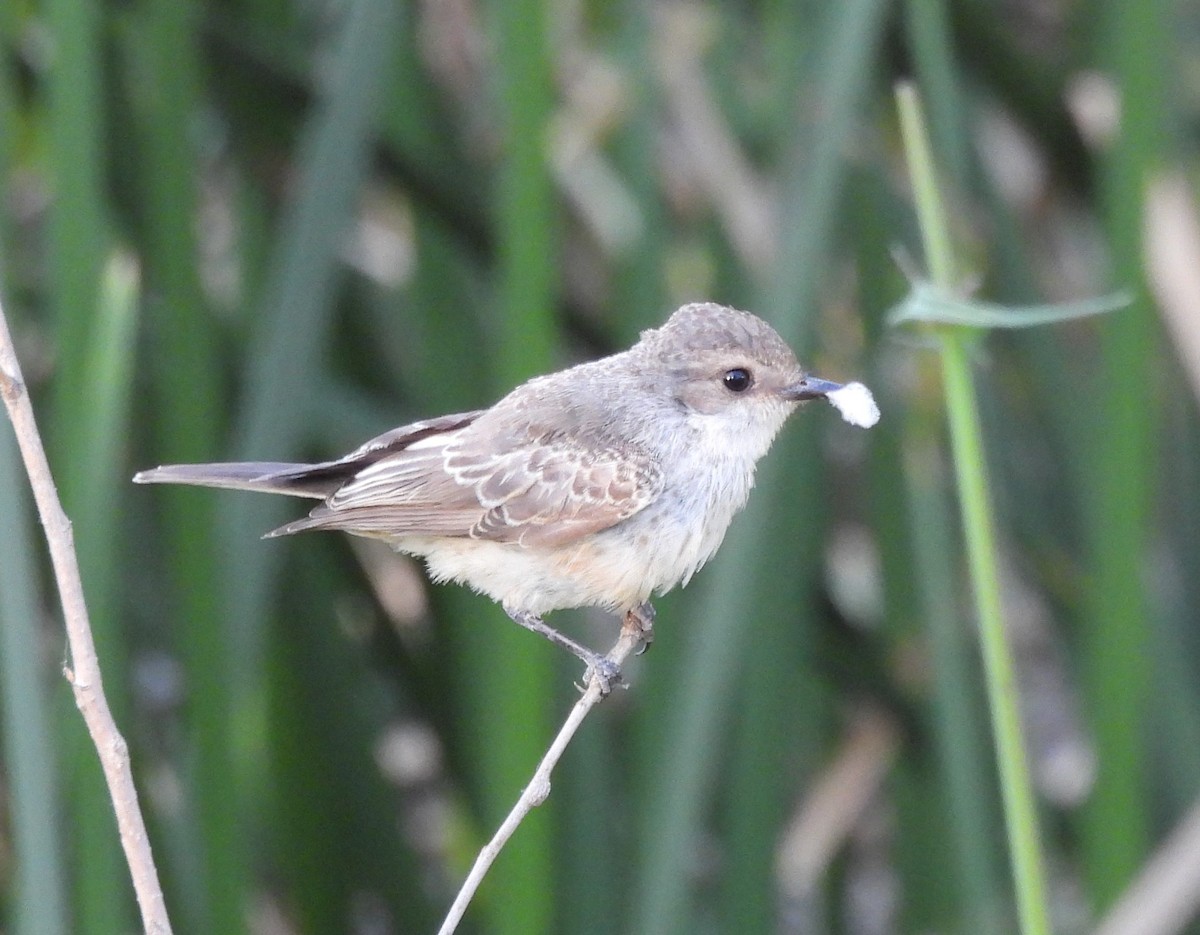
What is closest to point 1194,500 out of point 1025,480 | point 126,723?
point 1025,480

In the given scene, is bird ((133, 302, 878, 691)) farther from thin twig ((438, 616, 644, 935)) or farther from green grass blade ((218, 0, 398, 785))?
green grass blade ((218, 0, 398, 785))

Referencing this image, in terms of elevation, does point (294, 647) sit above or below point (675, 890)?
above

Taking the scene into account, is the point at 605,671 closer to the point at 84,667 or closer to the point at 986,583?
the point at 986,583

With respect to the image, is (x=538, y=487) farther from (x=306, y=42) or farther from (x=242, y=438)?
(x=306, y=42)

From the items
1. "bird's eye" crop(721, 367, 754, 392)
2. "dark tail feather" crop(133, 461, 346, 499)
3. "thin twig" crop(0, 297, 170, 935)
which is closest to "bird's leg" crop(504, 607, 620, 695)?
"dark tail feather" crop(133, 461, 346, 499)

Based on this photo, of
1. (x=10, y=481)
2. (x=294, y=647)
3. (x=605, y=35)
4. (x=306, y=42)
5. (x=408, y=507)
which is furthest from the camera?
(x=605, y=35)

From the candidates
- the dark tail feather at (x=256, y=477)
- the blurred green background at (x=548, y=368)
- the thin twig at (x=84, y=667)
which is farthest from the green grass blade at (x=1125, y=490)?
the thin twig at (x=84, y=667)

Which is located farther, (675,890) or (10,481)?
(675,890)
